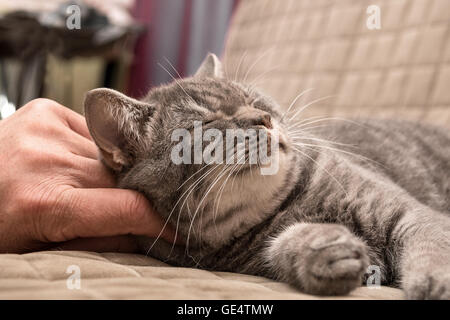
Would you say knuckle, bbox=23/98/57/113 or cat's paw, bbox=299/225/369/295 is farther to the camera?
knuckle, bbox=23/98/57/113

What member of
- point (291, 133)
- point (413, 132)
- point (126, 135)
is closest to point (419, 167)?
point (413, 132)

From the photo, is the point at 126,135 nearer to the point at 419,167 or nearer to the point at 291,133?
the point at 291,133

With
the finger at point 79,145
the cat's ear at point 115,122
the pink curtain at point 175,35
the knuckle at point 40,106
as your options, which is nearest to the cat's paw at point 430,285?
the cat's ear at point 115,122

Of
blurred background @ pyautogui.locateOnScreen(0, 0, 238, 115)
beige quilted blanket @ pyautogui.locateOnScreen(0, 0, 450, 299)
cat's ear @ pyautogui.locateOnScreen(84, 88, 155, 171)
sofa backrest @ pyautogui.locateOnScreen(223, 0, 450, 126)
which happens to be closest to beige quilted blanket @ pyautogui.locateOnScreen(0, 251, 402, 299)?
beige quilted blanket @ pyautogui.locateOnScreen(0, 0, 450, 299)

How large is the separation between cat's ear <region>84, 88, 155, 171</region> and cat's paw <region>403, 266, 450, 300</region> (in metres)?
0.67

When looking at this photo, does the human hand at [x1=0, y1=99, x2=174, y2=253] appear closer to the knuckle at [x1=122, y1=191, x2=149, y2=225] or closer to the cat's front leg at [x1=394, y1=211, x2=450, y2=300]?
the knuckle at [x1=122, y1=191, x2=149, y2=225]

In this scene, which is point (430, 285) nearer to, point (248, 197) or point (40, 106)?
point (248, 197)

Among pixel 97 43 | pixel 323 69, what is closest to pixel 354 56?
pixel 323 69

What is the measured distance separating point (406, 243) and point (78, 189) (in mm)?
709

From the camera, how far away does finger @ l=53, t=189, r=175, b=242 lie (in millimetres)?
1017

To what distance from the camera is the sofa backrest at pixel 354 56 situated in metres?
1.77

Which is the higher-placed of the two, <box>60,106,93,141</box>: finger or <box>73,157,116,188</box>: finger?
<box>60,106,93,141</box>: finger

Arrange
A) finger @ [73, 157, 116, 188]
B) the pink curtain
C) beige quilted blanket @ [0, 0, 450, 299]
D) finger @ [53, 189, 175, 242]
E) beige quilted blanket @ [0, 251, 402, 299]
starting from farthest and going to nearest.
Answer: the pink curtain, finger @ [73, 157, 116, 188], finger @ [53, 189, 175, 242], beige quilted blanket @ [0, 0, 450, 299], beige quilted blanket @ [0, 251, 402, 299]

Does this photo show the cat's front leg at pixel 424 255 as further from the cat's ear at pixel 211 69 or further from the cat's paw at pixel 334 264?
the cat's ear at pixel 211 69
